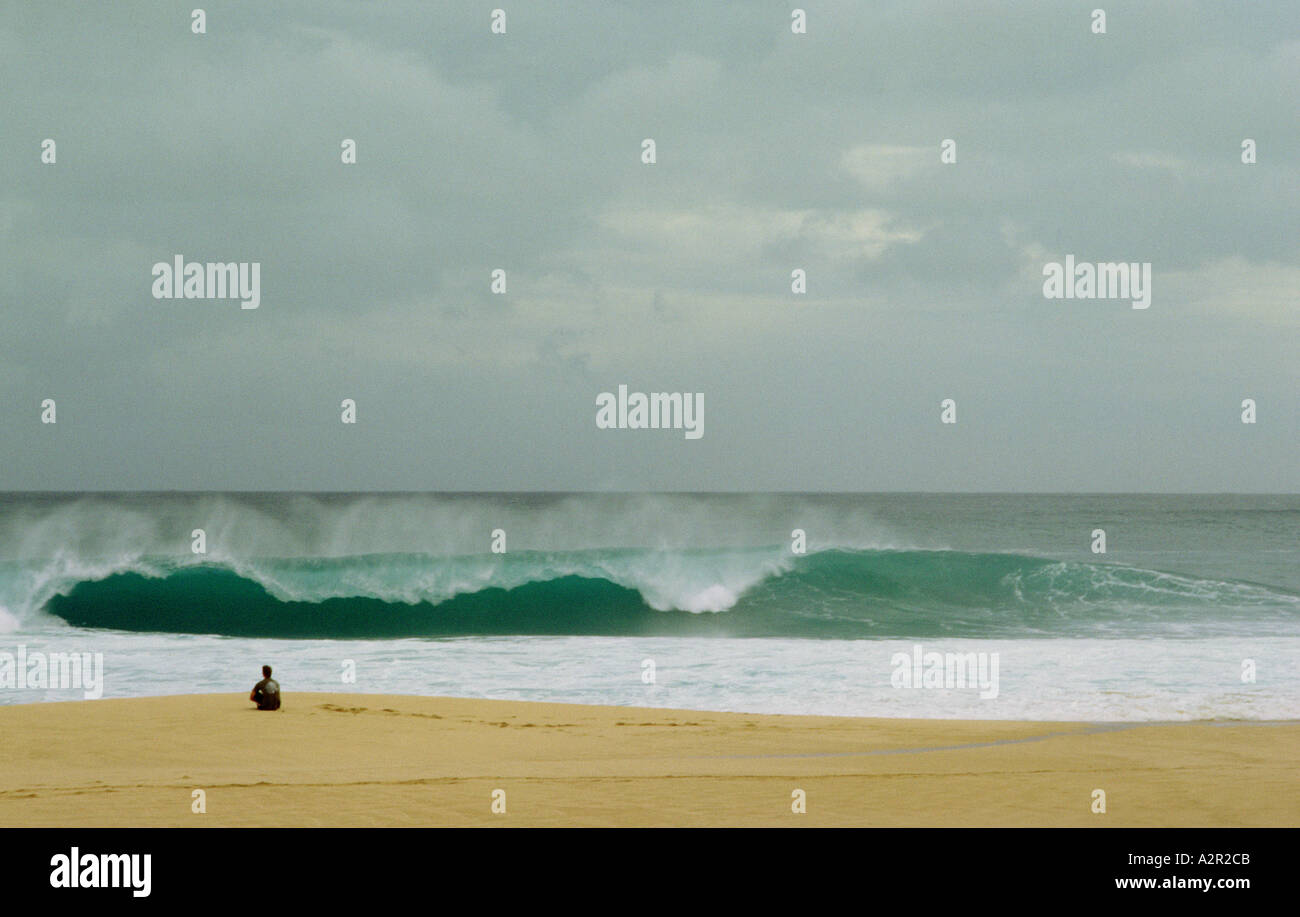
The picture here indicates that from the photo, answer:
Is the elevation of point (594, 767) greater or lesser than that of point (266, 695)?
lesser

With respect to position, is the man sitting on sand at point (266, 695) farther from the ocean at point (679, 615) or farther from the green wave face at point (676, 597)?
the green wave face at point (676, 597)

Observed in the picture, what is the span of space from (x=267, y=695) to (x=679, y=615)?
18101 millimetres

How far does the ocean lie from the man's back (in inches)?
41.3

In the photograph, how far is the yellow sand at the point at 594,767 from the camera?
743 cm

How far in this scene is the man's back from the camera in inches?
472

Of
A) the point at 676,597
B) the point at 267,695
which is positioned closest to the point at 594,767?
the point at 267,695

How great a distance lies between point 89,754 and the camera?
9844 millimetres

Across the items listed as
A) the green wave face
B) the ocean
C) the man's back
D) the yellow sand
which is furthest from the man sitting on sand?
the green wave face

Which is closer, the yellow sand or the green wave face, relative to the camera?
the yellow sand

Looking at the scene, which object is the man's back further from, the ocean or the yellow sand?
the ocean

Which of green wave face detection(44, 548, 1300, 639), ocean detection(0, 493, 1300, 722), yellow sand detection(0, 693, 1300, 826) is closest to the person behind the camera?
yellow sand detection(0, 693, 1300, 826)

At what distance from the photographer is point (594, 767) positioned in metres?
9.22

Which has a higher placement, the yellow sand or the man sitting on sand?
the man sitting on sand

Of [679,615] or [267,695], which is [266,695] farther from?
[679,615]
